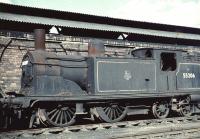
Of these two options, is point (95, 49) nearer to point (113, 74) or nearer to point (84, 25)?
point (113, 74)

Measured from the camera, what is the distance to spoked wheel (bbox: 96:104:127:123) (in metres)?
9.61

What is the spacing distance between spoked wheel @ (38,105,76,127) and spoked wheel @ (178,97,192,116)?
429 centimetres

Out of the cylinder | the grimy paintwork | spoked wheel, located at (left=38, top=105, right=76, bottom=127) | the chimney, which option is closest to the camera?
spoked wheel, located at (left=38, top=105, right=76, bottom=127)

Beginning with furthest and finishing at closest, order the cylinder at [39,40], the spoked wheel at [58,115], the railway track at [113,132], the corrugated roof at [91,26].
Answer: the corrugated roof at [91,26] → the cylinder at [39,40] → the spoked wheel at [58,115] → the railway track at [113,132]

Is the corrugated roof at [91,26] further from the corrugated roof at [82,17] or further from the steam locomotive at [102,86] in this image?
the steam locomotive at [102,86]

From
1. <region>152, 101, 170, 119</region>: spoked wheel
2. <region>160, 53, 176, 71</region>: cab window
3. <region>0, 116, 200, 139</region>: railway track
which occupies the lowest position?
<region>0, 116, 200, 139</region>: railway track

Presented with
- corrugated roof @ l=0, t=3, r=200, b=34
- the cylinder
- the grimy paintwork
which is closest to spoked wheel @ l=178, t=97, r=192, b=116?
the grimy paintwork

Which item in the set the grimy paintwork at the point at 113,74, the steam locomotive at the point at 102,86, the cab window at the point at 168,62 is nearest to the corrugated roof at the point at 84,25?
the steam locomotive at the point at 102,86

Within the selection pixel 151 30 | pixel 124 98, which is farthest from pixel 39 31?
pixel 151 30

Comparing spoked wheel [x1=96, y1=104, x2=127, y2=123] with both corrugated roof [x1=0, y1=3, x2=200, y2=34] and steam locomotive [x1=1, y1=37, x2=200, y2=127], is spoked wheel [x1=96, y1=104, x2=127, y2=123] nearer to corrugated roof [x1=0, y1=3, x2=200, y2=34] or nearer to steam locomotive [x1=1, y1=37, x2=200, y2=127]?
steam locomotive [x1=1, y1=37, x2=200, y2=127]

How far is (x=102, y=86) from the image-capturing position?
31.8 ft

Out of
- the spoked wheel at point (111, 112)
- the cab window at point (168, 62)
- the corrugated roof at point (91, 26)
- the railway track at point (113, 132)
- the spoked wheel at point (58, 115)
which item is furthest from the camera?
the corrugated roof at point (91, 26)

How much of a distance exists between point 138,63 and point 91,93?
80.7 inches

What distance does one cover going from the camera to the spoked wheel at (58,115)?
8695 mm
